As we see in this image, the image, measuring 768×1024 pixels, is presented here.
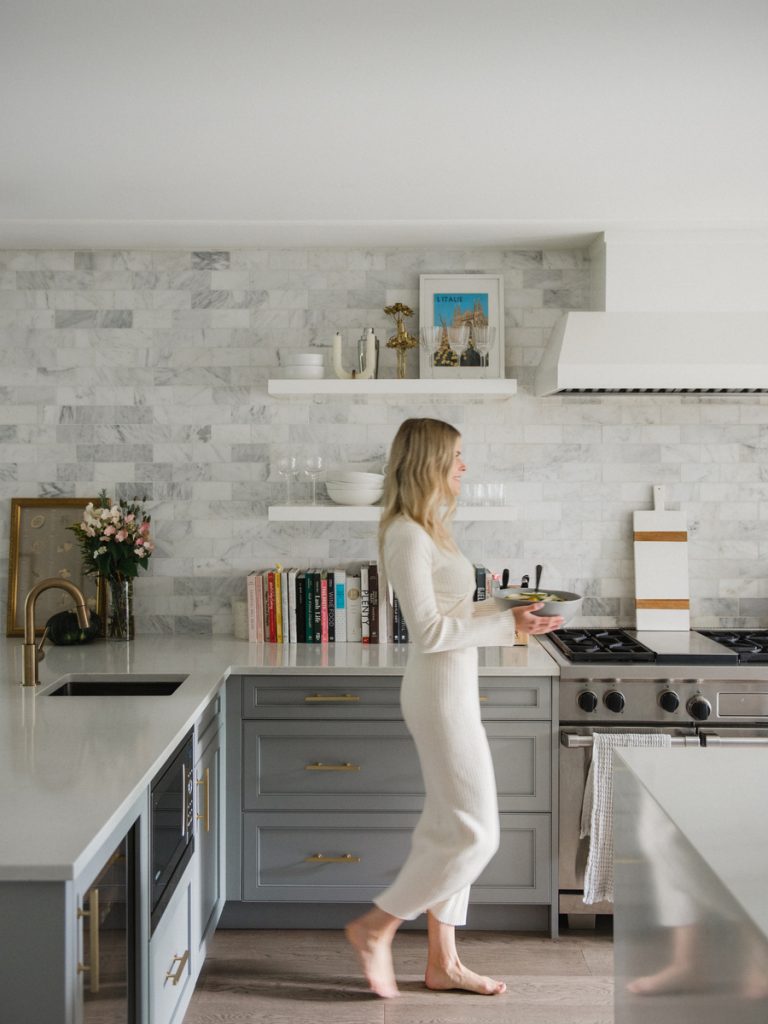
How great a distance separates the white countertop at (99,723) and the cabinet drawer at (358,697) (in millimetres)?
45

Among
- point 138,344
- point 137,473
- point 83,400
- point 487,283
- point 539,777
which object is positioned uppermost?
point 487,283

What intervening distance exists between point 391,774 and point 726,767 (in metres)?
1.45

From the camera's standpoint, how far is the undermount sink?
9.81ft

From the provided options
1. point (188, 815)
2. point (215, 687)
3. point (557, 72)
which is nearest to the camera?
point (557, 72)

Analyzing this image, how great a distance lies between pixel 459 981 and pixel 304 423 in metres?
2.19

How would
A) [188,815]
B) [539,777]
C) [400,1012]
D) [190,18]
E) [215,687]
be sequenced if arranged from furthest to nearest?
[539,777]
[215,687]
[400,1012]
[188,815]
[190,18]

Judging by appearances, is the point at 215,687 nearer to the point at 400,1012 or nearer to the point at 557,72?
Answer: the point at 400,1012

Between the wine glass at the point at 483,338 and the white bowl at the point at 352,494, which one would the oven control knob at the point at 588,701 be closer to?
the white bowl at the point at 352,494

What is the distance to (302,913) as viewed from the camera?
321cm

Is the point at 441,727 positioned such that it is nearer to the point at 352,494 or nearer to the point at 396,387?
the point at 352,494

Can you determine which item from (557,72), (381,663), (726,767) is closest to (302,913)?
(381,663)

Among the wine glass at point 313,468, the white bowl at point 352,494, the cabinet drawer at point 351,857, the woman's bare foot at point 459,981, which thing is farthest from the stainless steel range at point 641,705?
the wine glass at point 313,468

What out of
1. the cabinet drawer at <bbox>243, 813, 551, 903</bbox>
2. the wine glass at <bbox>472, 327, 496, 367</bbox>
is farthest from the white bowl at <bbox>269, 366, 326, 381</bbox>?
the cabinet drawer at <bbox>243, 813, 551, 903</bbox>

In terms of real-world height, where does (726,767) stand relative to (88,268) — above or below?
below
